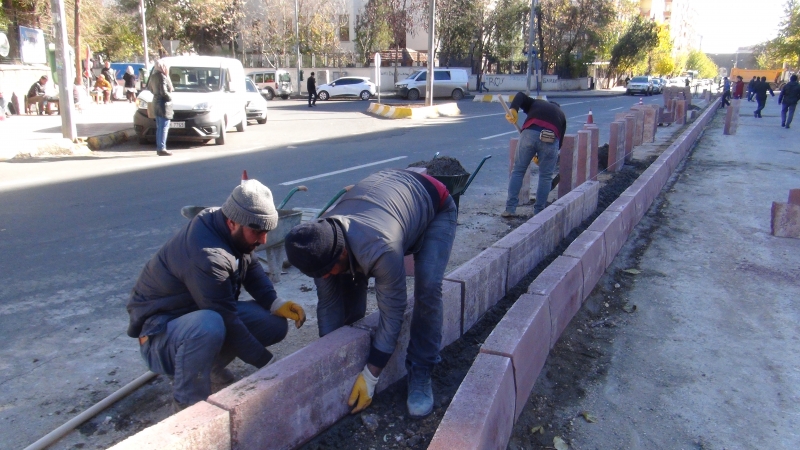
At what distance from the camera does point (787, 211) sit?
6.85m

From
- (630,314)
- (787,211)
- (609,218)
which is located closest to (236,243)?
(630,314)

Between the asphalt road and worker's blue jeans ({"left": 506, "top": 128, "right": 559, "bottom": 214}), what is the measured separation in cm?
199

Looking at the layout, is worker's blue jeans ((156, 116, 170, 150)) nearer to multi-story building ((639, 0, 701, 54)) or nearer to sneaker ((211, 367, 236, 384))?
sneaker ((211, 367, 236, 384))

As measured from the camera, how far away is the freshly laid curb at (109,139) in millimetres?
12734

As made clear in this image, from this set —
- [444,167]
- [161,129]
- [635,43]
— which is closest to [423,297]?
[444,167]

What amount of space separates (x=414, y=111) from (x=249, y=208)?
18.8 metres

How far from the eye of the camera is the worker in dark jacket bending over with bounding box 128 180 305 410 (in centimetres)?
284

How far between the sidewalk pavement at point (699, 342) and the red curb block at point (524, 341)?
257 mm

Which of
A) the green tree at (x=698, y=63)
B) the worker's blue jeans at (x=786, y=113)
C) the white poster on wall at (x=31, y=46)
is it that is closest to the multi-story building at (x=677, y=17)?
the green tree at (x=698, y=63)

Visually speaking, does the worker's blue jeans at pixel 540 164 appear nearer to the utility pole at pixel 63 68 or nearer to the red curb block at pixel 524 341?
the red curb block at pixel 524 341

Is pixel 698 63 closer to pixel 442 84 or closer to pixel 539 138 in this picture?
pixel 442 84

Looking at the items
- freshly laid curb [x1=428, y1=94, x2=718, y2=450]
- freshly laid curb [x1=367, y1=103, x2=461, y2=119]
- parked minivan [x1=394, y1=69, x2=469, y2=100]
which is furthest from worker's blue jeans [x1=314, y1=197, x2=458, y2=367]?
parked minivan [x1=394, y1=69, x2=469, y2=100]

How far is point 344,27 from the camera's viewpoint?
4922 centimetres

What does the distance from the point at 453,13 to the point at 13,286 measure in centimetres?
4056
